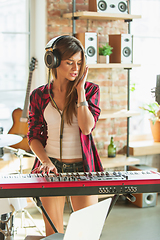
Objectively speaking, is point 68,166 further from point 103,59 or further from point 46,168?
point 103,59

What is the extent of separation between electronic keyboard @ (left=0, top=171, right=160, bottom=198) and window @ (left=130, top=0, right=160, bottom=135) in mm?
2717

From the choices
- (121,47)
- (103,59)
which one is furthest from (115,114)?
(121,47)

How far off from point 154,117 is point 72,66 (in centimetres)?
250

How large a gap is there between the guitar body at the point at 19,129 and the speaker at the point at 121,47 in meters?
1.15

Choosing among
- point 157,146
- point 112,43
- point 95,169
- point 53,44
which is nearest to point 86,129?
point 95,169

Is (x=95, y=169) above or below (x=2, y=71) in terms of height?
below

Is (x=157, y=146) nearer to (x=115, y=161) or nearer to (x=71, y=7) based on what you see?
(x=115, y=161)

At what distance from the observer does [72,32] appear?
3.29 m

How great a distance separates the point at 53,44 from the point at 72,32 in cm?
168

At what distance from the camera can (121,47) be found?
334 cm

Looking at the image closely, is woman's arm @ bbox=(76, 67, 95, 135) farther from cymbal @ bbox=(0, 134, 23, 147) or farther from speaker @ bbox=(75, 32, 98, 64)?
speaker @ bbox=(75, 32, 98, 64)

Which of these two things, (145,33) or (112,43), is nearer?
Answer: (112,43)

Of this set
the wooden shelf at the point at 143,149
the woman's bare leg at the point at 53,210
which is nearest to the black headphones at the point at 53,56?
the woman's bare leg at the point at 53,210

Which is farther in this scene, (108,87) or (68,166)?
(108,87)
